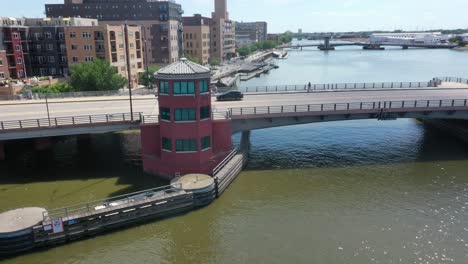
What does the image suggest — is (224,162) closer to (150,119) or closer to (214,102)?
(150,119)

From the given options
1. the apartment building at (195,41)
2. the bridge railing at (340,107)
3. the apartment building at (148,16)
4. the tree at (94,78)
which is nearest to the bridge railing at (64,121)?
the bridge railing at (340,107)

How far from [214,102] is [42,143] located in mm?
21823

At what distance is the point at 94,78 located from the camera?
210 ft

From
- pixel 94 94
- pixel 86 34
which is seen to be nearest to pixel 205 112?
pixel 94 94

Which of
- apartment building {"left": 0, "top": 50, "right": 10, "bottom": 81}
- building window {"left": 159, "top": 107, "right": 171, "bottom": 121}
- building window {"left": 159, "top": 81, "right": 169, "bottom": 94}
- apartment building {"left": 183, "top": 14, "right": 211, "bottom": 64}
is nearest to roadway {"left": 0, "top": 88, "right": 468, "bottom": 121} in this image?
building window {"left": 159, "top": 107, "right": 171, "bottom": 121}

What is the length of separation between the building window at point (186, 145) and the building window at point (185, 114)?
201 centimetres

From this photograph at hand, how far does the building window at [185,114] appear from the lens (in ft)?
115

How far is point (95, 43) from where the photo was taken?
8556cm

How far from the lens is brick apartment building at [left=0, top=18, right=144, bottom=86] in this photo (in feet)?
271

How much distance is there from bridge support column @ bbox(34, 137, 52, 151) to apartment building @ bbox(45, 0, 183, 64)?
67685 mm

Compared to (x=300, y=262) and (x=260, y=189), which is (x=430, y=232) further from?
(x=260, y=189)

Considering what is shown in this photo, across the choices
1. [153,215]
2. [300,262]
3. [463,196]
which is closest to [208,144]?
[153,215]

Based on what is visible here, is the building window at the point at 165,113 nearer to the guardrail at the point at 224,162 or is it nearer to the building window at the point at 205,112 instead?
the building window at the point at 205,112

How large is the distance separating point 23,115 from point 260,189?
91.3 feet
